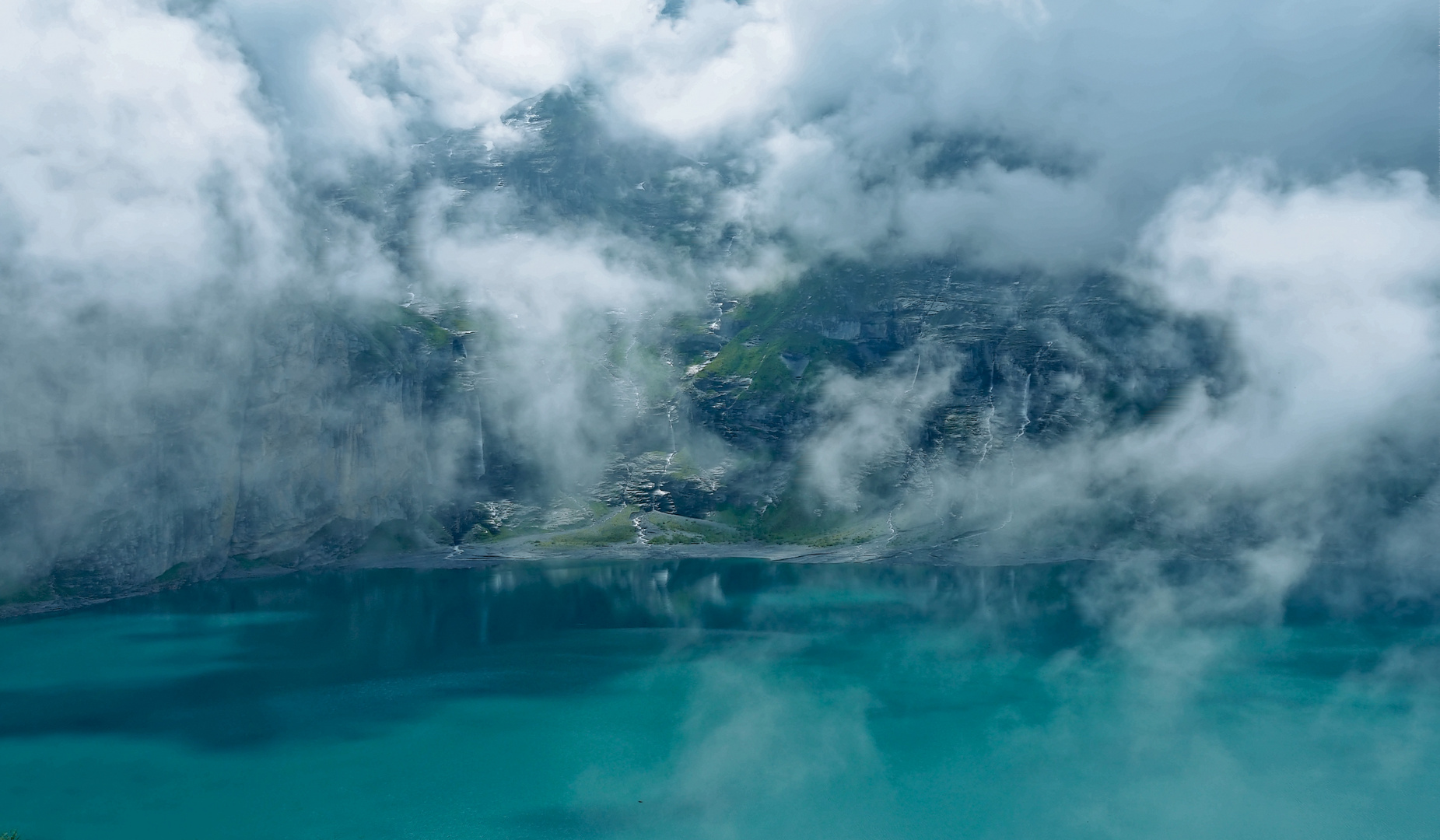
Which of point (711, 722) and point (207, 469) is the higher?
point (207, 469)

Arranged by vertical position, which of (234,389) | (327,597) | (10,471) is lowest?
(327,597)

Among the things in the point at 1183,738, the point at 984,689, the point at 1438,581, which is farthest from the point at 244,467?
the point at 1438,581

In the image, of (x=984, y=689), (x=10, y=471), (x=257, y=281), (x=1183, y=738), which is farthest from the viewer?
(x=257, y=281)

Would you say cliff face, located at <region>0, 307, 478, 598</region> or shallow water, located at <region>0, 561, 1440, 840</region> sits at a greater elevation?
cliff face, located at <region>0, 307, 478, 598</region>

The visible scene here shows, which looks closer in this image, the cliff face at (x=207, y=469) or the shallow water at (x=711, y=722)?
the shallow water at (x=711, y=722)

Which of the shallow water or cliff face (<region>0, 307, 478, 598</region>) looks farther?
cliff face (<region>0, 307, 478, 598</region>)

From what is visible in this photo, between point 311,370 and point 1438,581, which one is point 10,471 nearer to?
point 311,370

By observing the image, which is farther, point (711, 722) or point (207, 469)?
point (207, 469)

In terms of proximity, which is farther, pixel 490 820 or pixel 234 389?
pixel 234 389
